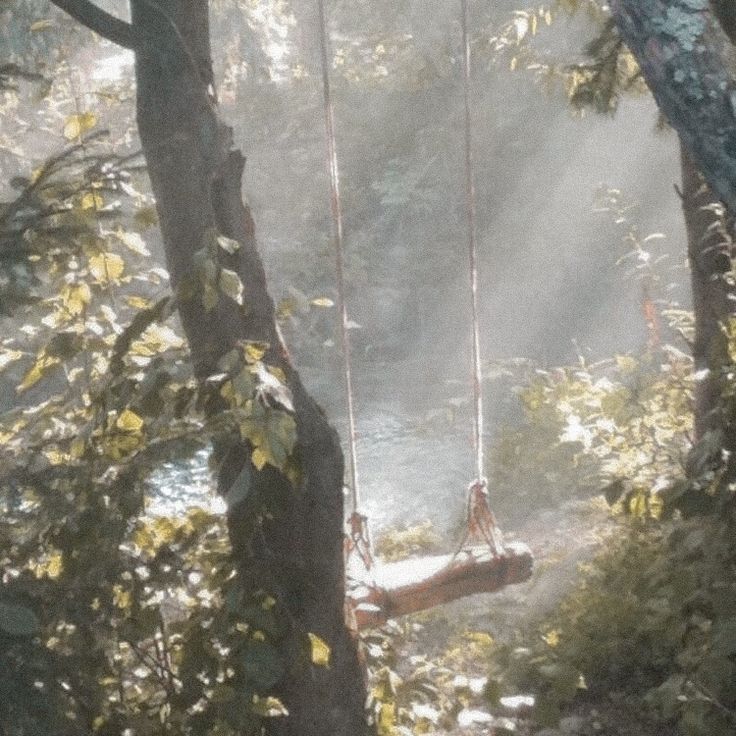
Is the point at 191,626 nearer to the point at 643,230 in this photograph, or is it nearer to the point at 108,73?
the point at 643,230

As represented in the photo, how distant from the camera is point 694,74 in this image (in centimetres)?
187

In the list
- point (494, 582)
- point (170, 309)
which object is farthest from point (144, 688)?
point (494, 582)

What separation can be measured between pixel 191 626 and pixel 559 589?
2.92m

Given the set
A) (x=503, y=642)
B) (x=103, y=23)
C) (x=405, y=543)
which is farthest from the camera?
(x=405, y=543)

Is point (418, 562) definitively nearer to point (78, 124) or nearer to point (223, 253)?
point (223, 253)

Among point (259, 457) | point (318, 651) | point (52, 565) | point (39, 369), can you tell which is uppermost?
point (39, 369)

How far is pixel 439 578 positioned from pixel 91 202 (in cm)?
167

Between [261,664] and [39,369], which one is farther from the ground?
[39,369]

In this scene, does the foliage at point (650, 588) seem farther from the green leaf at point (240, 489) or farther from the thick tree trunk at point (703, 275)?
the green leaf at point (240, 489)

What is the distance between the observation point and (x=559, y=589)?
16.7 feet

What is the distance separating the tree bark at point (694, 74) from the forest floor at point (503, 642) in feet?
4.35

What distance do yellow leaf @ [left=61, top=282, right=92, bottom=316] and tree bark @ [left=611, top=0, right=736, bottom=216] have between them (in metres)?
1.39

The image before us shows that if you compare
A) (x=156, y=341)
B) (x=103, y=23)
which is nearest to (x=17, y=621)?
(x=156, y=341)

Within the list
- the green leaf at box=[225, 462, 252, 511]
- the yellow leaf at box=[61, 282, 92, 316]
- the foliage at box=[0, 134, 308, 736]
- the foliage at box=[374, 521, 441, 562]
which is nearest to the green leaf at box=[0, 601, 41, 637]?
the foliage at box=[0, 134, 308, 736]
